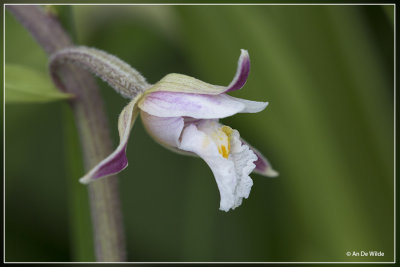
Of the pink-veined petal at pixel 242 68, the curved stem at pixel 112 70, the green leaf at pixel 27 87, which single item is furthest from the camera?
the green leaf at pixel 27 87

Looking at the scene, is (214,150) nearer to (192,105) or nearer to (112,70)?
(192,105)

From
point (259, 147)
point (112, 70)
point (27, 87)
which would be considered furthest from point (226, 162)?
point (259, 147)

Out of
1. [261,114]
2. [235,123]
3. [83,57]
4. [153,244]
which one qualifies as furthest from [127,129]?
[153,244]

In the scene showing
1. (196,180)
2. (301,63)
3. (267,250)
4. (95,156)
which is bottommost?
(267,250)

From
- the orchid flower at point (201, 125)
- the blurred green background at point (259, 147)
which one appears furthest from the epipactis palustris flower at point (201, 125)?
the blurred green background at point (259, 147)

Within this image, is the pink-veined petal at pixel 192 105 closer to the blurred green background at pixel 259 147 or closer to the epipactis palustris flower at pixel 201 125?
the epipactis palustris flower at pixel 201 125

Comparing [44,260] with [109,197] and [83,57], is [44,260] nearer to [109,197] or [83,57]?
[109,197]
